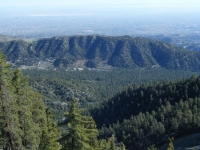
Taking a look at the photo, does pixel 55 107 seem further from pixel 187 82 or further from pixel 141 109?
pixel 187 82

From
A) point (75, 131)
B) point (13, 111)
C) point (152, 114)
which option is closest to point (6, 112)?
point (13, 111)

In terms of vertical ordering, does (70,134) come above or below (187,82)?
below

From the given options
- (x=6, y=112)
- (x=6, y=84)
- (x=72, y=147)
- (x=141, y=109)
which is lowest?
(x=72, y=147)

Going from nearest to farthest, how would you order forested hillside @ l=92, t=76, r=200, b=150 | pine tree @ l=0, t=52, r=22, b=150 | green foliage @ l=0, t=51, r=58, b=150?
pine tree @ l=0, t=52, r=22, b=150 → green foliage @ l=0, t=51, r=58, b=150 → forested hillside @ l=92, t=76, r=200, b=150

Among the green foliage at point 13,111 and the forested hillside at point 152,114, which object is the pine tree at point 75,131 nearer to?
the green foliage at point 13,111

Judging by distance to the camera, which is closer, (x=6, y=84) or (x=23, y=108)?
(x=6, y=84)

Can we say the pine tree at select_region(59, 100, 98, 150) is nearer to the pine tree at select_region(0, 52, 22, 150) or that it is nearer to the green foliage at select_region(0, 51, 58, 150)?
the pine tree at select_region(0, 52, 22, 150)

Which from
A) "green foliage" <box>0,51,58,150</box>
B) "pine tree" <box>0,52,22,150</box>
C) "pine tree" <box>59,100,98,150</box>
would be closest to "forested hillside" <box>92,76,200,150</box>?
"green foliage" <box>0,51,58,150</box>

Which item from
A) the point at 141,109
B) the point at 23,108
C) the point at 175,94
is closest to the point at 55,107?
the point at 141,109
